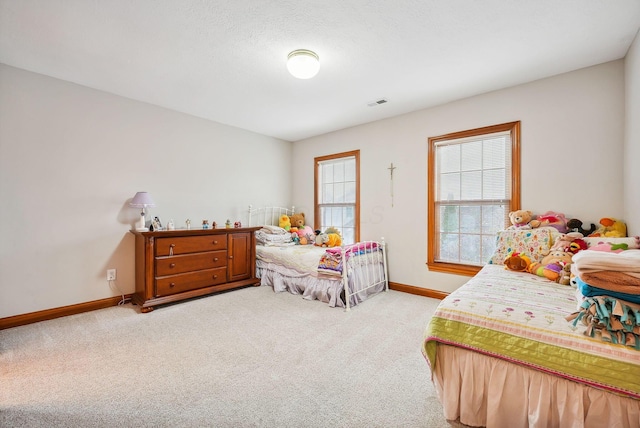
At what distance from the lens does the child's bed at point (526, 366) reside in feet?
3.47

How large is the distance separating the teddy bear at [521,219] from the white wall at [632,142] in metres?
0.66

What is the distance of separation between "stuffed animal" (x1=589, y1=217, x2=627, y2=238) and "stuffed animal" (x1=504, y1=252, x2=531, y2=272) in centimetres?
64

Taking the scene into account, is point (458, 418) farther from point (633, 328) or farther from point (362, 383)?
point (633, 328)

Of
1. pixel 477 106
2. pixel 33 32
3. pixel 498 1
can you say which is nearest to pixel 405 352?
pixel 498 1

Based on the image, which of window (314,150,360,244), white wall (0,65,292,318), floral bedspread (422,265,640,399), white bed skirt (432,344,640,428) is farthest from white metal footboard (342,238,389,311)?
white wall (0,65,292,318)

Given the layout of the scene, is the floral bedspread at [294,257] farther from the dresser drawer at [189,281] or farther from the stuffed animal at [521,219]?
the stuffed animal at [521,219]

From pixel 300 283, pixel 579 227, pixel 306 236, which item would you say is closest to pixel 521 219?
pixel 579 227

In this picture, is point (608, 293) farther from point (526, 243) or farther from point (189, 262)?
point (189, 262)

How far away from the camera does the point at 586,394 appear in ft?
3.63

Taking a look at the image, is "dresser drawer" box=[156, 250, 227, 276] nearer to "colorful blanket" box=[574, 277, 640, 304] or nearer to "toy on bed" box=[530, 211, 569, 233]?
"colorful blanket" box=[574, 277, 640, 304]

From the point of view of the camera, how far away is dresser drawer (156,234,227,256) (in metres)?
3.11

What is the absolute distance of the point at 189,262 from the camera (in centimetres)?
334

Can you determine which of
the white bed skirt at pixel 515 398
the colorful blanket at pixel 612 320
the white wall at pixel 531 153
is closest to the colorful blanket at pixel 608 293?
the colorful blanket at pixel 612 320

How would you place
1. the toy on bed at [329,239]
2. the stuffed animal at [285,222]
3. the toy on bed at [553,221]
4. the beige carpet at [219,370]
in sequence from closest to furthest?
the beige carpet at [219,370] < the toy on bed at [553,221] < the toy on bed at [329,239] < the stuffed animal at [285,222]
